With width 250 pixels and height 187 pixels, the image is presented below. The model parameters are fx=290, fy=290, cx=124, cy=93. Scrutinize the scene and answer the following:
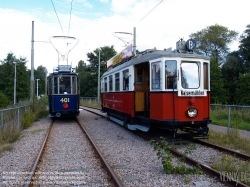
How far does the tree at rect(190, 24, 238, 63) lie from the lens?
58.5m

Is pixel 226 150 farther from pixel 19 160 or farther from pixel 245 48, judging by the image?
pixel 245 48

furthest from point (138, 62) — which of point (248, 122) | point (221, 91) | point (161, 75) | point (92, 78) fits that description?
point (92, 78)

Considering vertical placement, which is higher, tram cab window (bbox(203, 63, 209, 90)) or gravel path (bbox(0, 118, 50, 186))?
tram cab window (bbox(203, 63, 209, 90))

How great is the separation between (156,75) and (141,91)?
1.76 meters

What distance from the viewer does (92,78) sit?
6009 centimetres

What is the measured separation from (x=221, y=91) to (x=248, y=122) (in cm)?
3748

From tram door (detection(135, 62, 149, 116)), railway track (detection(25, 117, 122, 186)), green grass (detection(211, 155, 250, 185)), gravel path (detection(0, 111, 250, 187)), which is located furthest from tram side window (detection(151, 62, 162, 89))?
green grass (detection(211, 155, 250, 185))

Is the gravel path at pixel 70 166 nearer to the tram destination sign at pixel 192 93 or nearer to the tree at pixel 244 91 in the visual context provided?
the tram destination sign at pixel 192 93

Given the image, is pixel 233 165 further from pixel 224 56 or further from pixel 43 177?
pixel 224 56

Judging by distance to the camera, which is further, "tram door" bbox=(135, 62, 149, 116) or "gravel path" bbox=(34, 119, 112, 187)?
"tram door" bbox=(135, 62, 149, 116)

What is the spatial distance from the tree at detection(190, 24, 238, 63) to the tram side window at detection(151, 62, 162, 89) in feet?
168

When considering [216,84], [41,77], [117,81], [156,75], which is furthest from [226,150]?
[41,77]

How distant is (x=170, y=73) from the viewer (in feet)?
30.6

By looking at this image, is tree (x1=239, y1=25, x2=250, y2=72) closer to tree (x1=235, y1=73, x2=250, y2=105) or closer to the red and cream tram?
tree (x1=235, y1=73, x2=250, y2=105)
